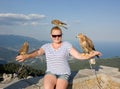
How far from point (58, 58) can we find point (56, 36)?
560 millimetres

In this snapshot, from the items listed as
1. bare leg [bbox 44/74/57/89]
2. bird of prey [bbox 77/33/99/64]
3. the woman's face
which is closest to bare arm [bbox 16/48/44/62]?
the woman's face

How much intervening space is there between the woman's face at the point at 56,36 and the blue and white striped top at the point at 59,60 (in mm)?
184

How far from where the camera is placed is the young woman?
6.75 meters

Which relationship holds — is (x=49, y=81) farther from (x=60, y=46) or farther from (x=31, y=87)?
(x=60, y=46)

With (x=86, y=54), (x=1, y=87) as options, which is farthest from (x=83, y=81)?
(x=1, y=87)

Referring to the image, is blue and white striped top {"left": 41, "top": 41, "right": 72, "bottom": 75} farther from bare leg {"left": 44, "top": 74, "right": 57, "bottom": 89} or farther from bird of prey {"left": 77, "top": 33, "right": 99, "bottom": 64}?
bird of prey {"left": 77, "top": 33, "right": 99, "bottom": 64}

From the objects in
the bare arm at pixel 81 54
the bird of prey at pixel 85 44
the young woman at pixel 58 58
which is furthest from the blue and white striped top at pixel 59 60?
the bird of prey at pixel 85 44

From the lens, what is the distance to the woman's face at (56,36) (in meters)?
6.95

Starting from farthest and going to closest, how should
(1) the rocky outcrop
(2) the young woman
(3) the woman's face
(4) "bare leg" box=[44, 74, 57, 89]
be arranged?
(1) the rocky outcrop < (3) the woman's face < (2) the young woman < (4) "bare leg" box=[44, 74, 57, 89]

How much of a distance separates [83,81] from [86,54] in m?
1.25

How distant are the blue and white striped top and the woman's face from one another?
0.18 meters

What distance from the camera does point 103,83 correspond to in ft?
26.4

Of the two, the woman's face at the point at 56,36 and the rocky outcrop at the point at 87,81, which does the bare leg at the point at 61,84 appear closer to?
the rocky outcrop at the point at 87,81

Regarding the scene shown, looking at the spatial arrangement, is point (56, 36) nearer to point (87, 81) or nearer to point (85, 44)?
point (85, 44)
